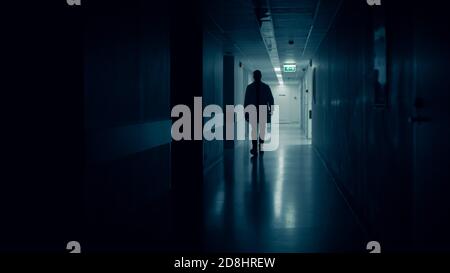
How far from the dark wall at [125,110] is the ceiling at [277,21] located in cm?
175

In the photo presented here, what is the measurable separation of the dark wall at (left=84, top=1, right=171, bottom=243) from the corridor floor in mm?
771

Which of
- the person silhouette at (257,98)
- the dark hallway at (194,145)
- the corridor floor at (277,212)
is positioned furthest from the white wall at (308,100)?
the dark hallway at (194,145)

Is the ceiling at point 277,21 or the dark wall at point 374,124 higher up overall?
the ceiling at point 277,21

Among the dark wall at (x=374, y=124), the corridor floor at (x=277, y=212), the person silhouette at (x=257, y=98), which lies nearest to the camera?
the dark wall at (x=374, y=124)

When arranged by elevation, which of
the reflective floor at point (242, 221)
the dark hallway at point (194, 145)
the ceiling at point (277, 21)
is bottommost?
the reflective floor at point (242, 221)

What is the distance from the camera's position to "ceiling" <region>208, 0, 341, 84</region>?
7.46 meters

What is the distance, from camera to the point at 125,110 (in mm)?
4680

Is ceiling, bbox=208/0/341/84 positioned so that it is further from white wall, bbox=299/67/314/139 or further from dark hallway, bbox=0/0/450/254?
white wall, bbox=299/67/314/139

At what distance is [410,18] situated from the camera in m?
3.30

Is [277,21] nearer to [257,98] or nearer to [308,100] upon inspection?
[257,98]

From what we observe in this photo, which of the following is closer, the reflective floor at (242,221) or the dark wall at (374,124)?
the dark wall at (374,124)

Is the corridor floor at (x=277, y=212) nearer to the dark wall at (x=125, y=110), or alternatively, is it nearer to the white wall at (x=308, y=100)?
the dark wall at (x=125, y=110)

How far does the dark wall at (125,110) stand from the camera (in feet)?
12.2
